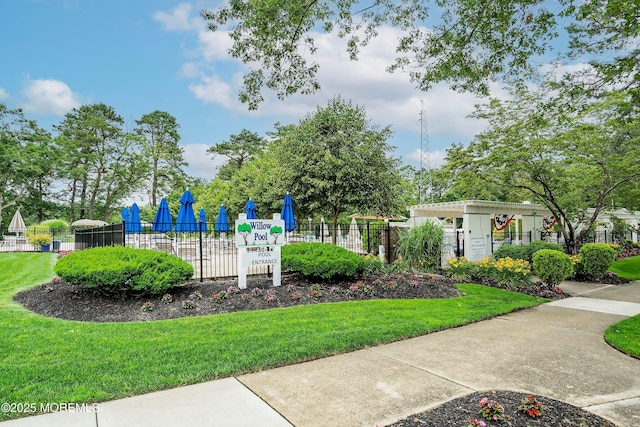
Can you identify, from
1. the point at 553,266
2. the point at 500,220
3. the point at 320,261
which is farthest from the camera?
the point at 500,220

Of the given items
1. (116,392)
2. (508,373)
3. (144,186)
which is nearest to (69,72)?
(116,392)

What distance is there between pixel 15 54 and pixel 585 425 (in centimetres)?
1953

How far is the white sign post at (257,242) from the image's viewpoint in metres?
8.01

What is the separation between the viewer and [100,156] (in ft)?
117

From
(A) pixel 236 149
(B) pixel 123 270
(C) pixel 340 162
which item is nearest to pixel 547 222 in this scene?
(C) pixel 340 162

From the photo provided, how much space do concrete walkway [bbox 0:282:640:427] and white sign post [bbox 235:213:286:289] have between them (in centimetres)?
398

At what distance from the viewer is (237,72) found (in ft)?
22.7

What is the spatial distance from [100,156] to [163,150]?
6.69 meters

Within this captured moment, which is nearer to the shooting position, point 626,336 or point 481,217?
point 626,336

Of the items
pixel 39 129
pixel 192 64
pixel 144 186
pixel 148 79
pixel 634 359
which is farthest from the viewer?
pixel 144 186

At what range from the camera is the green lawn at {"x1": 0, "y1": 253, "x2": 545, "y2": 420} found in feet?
11.5

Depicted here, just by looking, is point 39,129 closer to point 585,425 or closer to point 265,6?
point 265,6

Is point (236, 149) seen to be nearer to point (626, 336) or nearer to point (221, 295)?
point (221, 295)

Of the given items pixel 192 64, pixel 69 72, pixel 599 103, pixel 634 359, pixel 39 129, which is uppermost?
pixel 39 129
